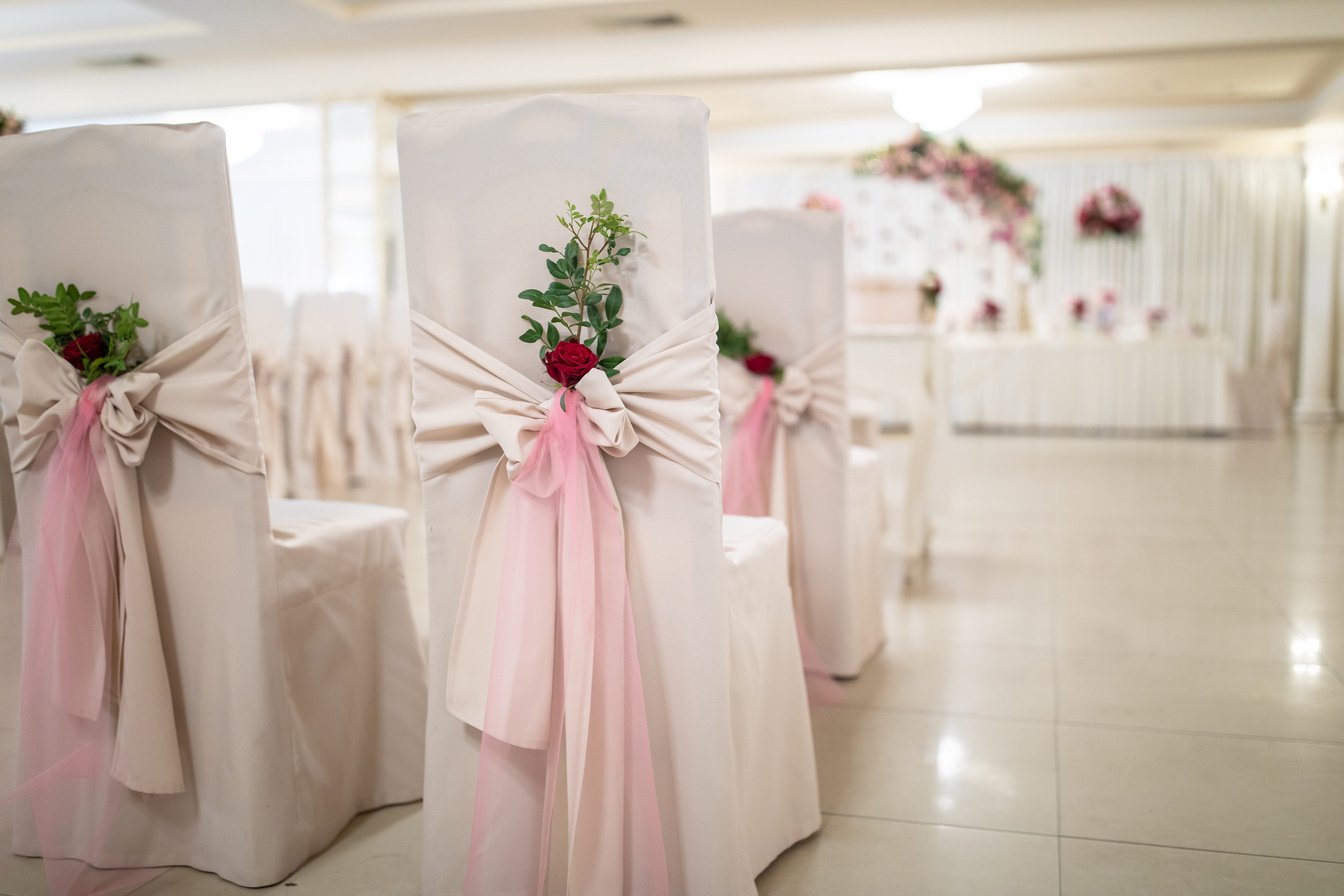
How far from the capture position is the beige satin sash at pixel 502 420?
152 centimetres

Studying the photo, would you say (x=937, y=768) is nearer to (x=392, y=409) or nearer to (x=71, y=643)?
(x=71, y=643)

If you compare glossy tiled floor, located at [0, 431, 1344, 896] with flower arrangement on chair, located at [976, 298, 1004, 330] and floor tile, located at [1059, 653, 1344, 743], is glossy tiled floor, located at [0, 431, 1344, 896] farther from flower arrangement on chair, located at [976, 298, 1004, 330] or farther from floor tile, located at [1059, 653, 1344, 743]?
flower arrangement on chair, located at [976, 298, 1004, 330]

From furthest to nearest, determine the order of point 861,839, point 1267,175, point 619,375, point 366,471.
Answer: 1. point 1267,175
2. point 366,471
3. point 861,839
4. point 619,375

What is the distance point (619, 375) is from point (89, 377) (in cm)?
88

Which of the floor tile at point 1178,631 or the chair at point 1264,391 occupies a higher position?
the chair at point 1264,391

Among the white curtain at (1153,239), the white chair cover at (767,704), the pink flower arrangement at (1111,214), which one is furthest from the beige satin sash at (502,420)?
the white curtain at (1153,239)

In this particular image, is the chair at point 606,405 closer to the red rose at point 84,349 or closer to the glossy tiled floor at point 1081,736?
the glossy tiled floor at point 1081,736

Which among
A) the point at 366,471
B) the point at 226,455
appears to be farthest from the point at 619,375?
the point at 366,471

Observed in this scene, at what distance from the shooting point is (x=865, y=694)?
2.75 metres

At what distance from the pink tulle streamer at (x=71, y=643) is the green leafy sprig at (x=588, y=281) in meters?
0.76

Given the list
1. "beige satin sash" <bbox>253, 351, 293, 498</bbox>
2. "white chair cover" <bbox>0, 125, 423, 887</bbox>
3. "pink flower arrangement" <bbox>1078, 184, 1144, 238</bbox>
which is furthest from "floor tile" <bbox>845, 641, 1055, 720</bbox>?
"pink flower arrangement" <bbox>1078, 184, 1144, 238</bbox>

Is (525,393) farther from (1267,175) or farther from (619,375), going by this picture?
(1267,175)

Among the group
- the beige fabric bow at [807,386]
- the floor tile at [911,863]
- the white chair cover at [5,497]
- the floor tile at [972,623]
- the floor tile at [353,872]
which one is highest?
the beige fabric bow at [807,386]

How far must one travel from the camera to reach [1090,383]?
879 cm
